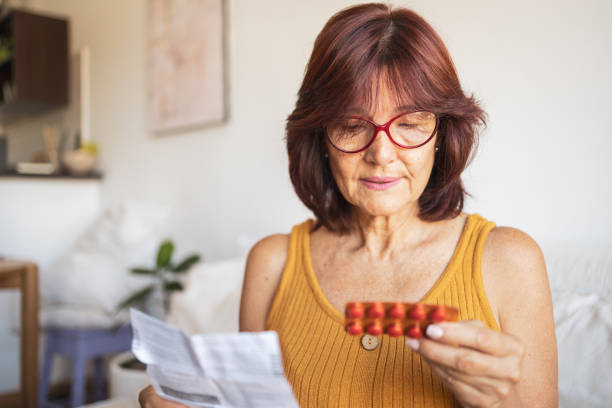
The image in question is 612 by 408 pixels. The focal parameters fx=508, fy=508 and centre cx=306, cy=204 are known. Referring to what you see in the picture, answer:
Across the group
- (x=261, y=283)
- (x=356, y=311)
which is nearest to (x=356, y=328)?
(x=356, y=311)

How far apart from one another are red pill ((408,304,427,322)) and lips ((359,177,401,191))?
32 centimetres

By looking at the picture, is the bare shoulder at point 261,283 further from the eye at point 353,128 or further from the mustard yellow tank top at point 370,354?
the eye at point 353,128

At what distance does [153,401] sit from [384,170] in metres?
0.53

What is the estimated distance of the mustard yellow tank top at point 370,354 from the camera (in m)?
0.79

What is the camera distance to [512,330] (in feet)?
2.58

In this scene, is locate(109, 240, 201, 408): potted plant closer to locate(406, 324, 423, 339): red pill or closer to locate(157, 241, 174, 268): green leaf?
locate(157, 241, 174, 268): green leaf

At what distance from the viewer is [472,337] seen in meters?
0.56

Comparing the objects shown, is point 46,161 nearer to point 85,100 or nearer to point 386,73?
point 85,100

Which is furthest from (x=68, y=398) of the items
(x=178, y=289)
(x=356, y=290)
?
(x=356, y=290)

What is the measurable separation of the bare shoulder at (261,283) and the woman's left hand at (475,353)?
0.50 meters

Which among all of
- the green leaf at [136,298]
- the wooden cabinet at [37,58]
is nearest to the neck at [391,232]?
the green leaf at [136,298]

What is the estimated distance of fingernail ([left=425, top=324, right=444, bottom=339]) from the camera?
0.57 metres

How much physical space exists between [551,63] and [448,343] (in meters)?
1.02

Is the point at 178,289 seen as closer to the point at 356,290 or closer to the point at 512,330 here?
the point at 356,290
